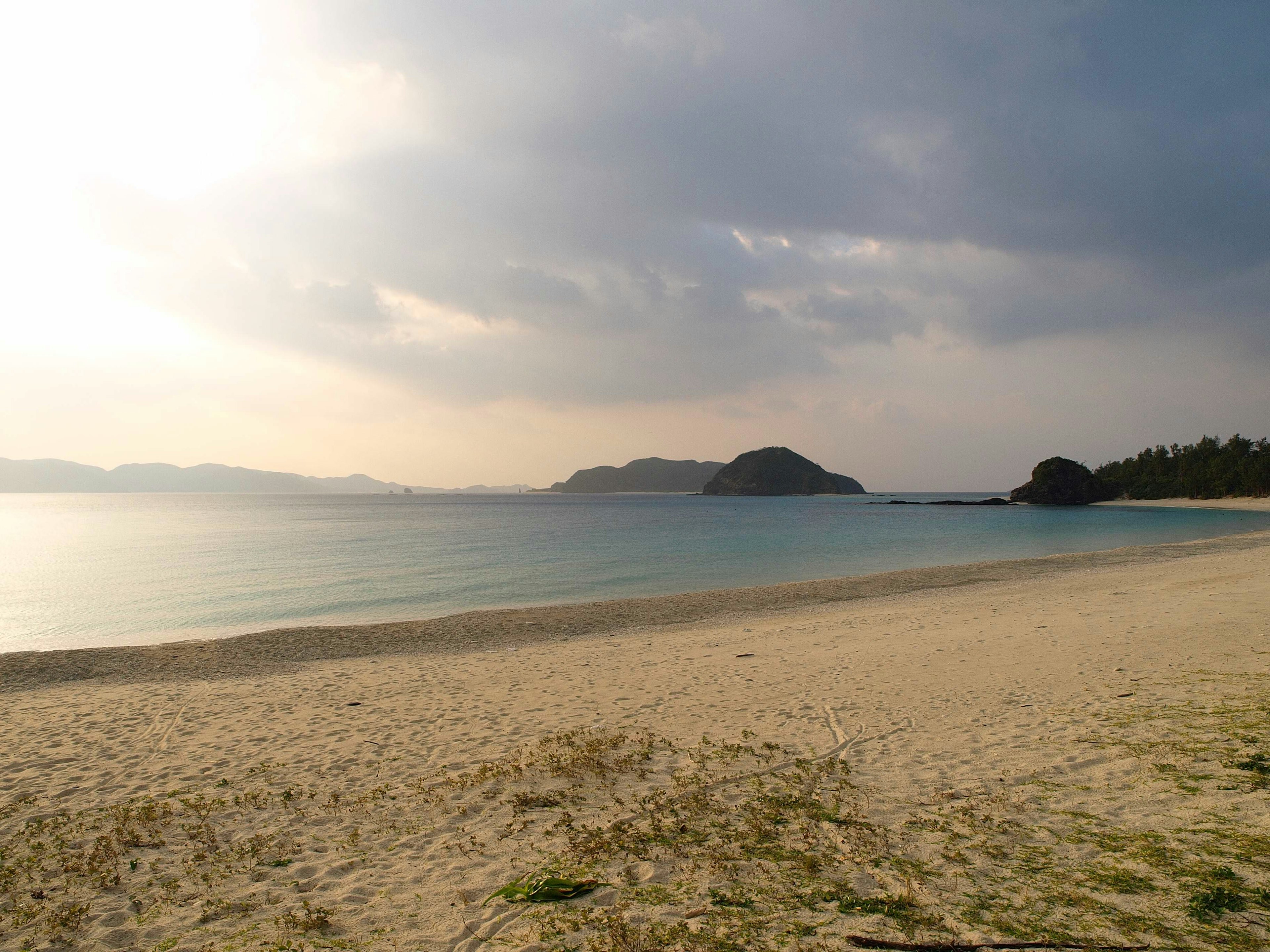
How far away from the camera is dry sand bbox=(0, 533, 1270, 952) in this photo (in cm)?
502

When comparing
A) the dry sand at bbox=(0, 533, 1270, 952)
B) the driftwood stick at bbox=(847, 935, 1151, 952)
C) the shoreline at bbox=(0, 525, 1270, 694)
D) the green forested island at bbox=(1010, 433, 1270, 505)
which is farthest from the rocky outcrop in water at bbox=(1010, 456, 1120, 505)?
the driftwood stick at bbox=(847, 935, 1151, 952)

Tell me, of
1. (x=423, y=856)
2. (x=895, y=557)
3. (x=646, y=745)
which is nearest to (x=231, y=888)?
(x=423, y=856)

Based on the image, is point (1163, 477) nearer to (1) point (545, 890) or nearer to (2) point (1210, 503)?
(2) point (1210, 503)

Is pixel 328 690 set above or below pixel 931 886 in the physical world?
below

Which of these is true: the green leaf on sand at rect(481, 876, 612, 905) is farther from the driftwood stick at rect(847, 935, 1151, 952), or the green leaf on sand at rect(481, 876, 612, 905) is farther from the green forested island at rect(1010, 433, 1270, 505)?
the green forested island at rect(1010, 433, 1270, 505)

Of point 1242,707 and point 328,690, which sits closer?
point 1242,707

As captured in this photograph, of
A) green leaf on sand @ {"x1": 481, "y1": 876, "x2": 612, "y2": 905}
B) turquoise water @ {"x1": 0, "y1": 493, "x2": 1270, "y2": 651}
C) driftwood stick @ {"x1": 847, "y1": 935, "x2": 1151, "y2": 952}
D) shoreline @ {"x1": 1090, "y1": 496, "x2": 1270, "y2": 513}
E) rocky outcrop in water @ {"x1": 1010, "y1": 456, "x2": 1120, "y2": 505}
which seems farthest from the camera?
rocky outcrop in water @ {"x1": 1010, "y1": 456, "x2": 1120, "y2": 505}

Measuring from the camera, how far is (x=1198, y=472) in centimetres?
13838

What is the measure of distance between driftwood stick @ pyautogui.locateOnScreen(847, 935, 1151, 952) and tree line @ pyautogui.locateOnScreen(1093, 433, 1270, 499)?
164389 millimetres

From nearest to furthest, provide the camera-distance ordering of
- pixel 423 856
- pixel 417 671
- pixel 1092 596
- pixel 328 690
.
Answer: pixel 423 856 < pixel 328 690 < pixel 417 671 < pixel 1092 596

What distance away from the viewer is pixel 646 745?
915 centimetres

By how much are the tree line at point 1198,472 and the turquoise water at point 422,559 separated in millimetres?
31899

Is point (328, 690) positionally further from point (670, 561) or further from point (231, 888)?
point (670, 561)

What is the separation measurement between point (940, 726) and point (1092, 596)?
16.6m
